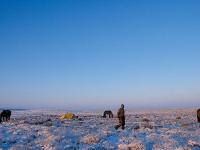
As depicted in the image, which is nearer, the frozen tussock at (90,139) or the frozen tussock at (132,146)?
the frozen tussock at (132,146)

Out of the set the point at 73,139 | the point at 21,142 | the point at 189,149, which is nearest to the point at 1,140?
the point at 21,142

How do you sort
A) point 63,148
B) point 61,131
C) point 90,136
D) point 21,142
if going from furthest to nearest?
point 61,131, point 90,136, point 21,142, point 63,148

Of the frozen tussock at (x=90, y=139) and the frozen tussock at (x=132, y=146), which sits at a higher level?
the frozen tussock at (x=90, y=139)

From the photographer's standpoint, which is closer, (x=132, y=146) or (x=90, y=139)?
(x=132, y=146)

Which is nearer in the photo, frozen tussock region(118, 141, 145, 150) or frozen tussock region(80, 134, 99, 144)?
frozen tussock region(118, 141, 145, 150)

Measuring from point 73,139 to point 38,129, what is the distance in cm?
427

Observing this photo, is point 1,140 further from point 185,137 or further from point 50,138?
point 185,137

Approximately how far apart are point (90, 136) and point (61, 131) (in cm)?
307

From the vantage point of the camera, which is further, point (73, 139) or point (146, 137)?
point (146, 137)

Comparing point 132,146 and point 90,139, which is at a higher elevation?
point 90,139

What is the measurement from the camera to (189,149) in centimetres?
1973

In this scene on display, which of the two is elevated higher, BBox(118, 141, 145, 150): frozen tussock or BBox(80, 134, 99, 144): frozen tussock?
BBox(80, 134, 99, 144): frozen tussock

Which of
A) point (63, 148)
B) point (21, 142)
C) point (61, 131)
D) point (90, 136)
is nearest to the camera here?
point (63, 148)

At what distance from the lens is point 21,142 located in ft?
Result: 65.5
